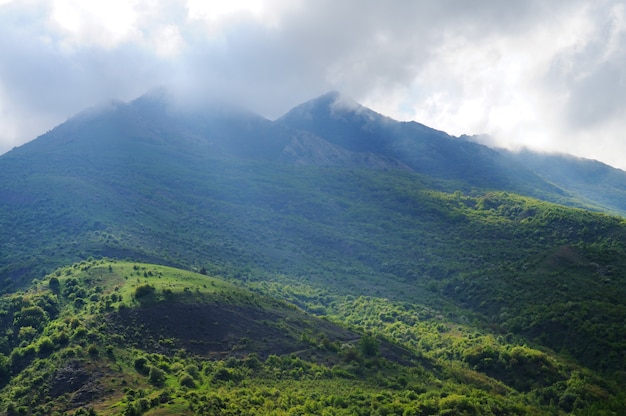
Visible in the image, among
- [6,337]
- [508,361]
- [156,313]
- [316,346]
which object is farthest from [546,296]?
[6,337]

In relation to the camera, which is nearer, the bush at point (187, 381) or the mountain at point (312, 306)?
the bush at point (187, 381)

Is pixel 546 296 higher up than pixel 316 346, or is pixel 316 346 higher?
Result: pixel 546 296

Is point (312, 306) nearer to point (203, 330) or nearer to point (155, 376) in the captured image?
point (203, 330)

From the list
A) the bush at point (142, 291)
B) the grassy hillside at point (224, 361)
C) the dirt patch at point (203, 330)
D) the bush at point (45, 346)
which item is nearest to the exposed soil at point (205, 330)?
the dirt patch at point (203, 330)

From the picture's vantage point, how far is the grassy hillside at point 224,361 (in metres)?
65.1

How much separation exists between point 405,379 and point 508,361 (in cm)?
2510

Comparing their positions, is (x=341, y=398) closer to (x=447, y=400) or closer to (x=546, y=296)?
(x=447, y=400)

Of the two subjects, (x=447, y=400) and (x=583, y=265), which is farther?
(x=583, y=265)

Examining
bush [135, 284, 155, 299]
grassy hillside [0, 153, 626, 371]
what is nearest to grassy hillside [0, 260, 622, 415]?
bush [135, 284, 155, 299]

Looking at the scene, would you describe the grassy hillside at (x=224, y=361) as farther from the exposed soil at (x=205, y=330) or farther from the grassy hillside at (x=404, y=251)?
the grassy hillside at (x=404, y=251)

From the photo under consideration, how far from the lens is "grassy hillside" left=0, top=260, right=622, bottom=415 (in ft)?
213

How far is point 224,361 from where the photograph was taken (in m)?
77.8

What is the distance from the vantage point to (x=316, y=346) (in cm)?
8919

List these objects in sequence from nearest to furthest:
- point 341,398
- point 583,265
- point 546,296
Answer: point 341,398 → point 546,296 → point 583,265
